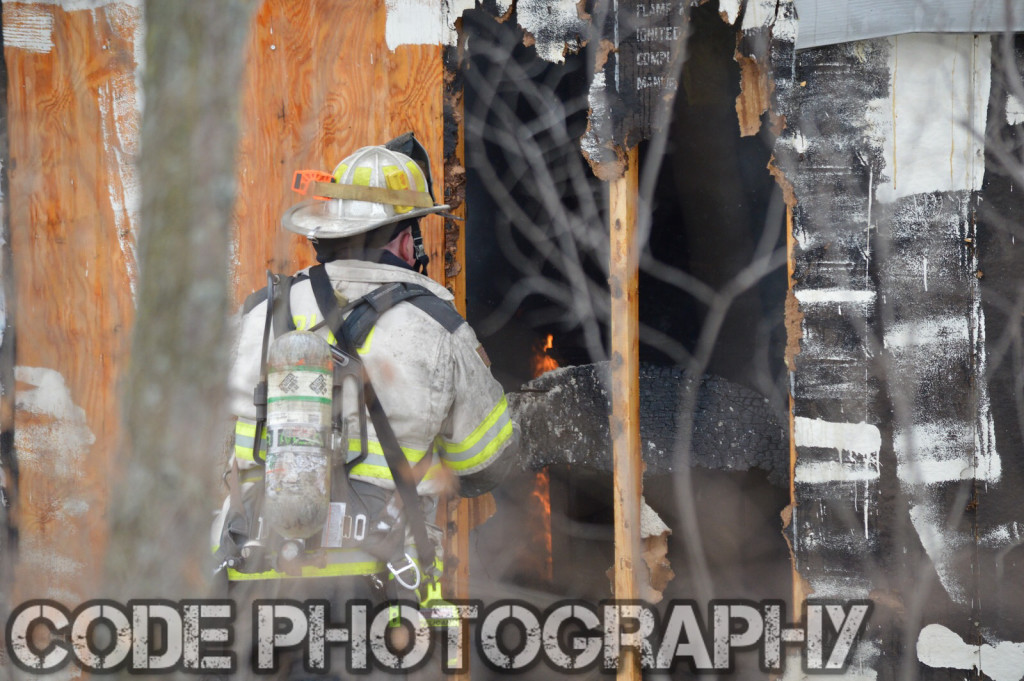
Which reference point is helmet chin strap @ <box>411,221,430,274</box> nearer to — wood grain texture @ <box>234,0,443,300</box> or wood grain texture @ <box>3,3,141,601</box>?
wood grain texture @ <box>234,0,443,300</box>

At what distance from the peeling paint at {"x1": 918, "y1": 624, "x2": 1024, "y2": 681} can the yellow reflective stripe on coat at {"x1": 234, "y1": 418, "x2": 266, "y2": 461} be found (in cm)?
232

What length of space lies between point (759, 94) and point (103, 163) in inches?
101

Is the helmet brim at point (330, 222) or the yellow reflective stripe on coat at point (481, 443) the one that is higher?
the helmet brim at point (330, 222)

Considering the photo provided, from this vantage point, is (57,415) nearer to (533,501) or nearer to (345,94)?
(345,94)

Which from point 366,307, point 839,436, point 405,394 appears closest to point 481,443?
point 405,394

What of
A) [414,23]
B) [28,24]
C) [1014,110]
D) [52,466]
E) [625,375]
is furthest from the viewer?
[52,466]

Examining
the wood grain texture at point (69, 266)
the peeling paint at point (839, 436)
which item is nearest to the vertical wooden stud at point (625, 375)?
the peeling paint at point (839, 436)

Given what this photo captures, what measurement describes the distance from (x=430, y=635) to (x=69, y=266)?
7.07 feet

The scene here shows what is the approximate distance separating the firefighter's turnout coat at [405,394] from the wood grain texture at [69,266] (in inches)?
52.7

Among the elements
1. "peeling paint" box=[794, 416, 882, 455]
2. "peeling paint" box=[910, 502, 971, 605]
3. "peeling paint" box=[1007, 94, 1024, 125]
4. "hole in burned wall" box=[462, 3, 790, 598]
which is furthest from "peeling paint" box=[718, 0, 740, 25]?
"peeling paint" box=[910, 502, 971, 605]

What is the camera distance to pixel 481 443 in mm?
2758

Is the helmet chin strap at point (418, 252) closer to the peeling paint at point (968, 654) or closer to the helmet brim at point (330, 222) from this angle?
the helmet brim at point (330, 222)

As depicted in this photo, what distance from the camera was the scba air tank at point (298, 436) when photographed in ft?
7.57

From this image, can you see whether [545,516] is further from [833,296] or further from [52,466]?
[52,466]
